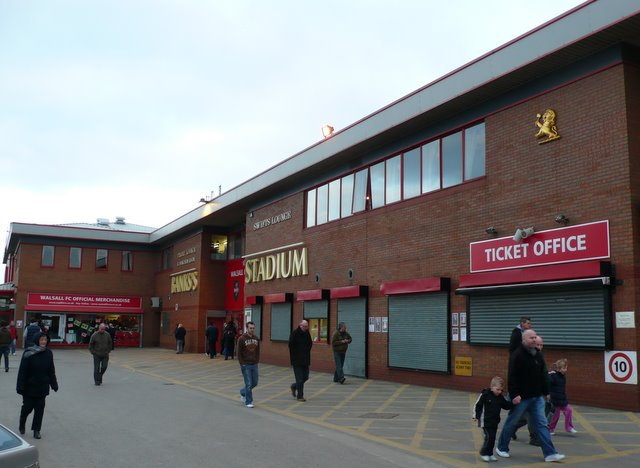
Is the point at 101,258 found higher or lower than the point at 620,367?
higher

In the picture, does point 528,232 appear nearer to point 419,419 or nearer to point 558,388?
point 419,419

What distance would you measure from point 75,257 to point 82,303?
284 cm

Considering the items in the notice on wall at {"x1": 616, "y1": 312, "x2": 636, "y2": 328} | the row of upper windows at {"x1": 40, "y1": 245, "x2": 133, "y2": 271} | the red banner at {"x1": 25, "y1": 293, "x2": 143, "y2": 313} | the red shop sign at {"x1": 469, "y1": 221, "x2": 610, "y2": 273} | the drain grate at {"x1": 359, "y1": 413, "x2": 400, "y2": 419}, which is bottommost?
the drain grate at {"x1": 359, "y1": 413, "x2": 400, "y2": 419}

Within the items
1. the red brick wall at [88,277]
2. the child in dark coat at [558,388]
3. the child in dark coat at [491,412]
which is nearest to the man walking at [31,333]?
the child in dark coat at [491,412]

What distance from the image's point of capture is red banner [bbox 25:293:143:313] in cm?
3666

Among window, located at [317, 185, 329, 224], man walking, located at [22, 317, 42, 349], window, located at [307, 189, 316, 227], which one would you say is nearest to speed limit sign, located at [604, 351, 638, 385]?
man walking, located at [22, 317, 42, 349]

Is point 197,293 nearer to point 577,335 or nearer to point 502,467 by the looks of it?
point 577,335

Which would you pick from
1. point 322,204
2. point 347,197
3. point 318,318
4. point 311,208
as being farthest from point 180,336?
point 347,197

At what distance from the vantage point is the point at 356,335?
63.2ft

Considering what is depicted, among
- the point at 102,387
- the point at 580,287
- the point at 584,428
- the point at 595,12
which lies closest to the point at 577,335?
the point at 580,287

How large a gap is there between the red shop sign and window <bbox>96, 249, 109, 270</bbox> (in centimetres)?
2932

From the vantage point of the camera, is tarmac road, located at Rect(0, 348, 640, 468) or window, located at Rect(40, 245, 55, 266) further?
window, located at Rect(40, 245, 55, 266)

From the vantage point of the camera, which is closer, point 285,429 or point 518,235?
point 285,429

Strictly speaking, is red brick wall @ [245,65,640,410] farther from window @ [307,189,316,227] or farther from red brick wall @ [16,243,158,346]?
red brick wall @ [16,243,158,346]
